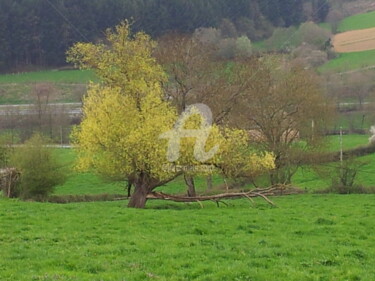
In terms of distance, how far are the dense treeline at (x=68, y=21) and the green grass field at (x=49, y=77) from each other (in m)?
2.63

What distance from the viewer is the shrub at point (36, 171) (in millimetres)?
31750

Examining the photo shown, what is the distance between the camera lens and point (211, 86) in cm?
3406

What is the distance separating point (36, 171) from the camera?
31.8 meters

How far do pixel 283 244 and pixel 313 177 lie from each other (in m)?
30.9

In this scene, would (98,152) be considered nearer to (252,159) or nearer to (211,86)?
(252,159)

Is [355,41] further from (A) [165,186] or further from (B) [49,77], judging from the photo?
(A) [165,186]

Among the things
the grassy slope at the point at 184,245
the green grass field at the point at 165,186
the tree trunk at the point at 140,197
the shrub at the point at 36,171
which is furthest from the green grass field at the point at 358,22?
the grassy slope at the point at 184,245

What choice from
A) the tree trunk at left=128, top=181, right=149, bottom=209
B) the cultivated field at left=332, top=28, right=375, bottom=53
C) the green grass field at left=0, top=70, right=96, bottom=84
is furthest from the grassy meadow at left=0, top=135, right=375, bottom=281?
the cultivated field at left=332, top=28, right=375, bottom=53

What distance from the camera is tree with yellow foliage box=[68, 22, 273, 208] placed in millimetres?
21159

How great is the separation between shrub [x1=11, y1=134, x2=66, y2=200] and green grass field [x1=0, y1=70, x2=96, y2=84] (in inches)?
2418

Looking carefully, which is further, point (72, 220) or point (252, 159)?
point (252, 159)

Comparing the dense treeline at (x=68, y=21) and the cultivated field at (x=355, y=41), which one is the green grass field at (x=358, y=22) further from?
the dense treeline at (x=68, y=21)

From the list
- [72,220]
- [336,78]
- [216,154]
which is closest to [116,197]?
[216,154]

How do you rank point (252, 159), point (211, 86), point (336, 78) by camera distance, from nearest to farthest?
1. point (252, 159)
2. point (211, 86)
3. point (336, 78)
